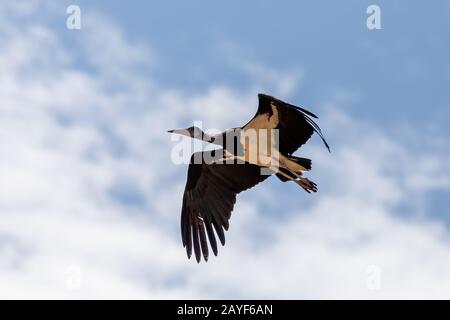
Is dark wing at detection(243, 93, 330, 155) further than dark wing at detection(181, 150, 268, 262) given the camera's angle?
No

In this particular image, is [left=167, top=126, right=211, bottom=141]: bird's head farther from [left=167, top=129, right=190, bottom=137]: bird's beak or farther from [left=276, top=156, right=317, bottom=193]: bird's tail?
[left=276, top=156, right=317, bottom=193]: bird's tail

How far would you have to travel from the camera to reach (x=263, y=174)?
20.0 metres

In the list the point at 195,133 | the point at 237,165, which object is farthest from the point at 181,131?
the point at 237,165

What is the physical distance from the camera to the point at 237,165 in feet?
66.0

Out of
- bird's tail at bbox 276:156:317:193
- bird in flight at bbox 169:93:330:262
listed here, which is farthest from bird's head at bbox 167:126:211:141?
bird's tail at bbox 276:156:317:193

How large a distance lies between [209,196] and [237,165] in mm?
912

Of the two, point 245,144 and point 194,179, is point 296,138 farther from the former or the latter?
point 194,179

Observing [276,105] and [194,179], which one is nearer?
[276,105]

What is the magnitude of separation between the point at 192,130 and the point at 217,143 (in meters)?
0.70

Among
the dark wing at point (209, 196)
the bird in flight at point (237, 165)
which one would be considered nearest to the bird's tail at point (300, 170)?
the bird in flight at point (237, 165)

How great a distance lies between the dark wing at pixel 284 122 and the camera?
18219 millimetres

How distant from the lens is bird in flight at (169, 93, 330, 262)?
61.0ft
